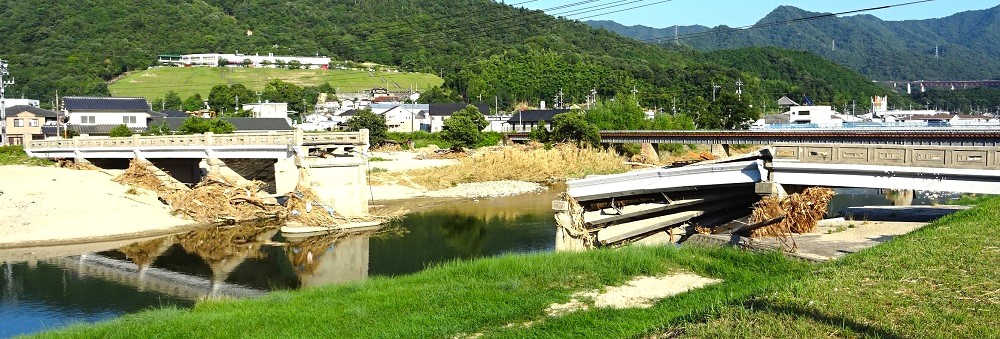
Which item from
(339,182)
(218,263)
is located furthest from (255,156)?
(218,263)

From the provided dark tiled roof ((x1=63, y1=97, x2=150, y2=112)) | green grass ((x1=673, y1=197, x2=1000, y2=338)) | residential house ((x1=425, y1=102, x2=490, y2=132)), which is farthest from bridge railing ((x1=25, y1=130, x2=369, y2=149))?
residential house ((x1=425, y1=102, x2=490, y2=132))

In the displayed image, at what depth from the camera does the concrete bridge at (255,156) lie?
98.1ft

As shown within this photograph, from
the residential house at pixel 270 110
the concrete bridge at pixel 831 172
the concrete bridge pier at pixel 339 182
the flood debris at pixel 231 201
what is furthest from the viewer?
the residential house at pixel 270 110

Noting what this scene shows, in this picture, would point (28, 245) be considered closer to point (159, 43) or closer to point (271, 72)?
point (271, 72)

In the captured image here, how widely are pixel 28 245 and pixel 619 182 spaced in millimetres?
19268

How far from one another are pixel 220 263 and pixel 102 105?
4265 cm

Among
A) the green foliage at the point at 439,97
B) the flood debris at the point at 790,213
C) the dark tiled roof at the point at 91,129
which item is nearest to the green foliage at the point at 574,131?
the dark tiled roof at the point at 91,129

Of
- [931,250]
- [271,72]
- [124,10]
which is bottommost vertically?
[931,250]

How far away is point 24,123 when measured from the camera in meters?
59.1

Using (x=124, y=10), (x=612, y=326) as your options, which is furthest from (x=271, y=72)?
(x=612, y=326)

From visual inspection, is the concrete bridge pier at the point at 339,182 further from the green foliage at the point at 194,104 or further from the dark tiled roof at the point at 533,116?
the green foliage at the point at 194,104

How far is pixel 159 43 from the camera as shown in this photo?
→ 132375 mm

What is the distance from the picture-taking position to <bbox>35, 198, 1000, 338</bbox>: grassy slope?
302 inches

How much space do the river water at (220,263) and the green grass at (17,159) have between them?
16514mm
